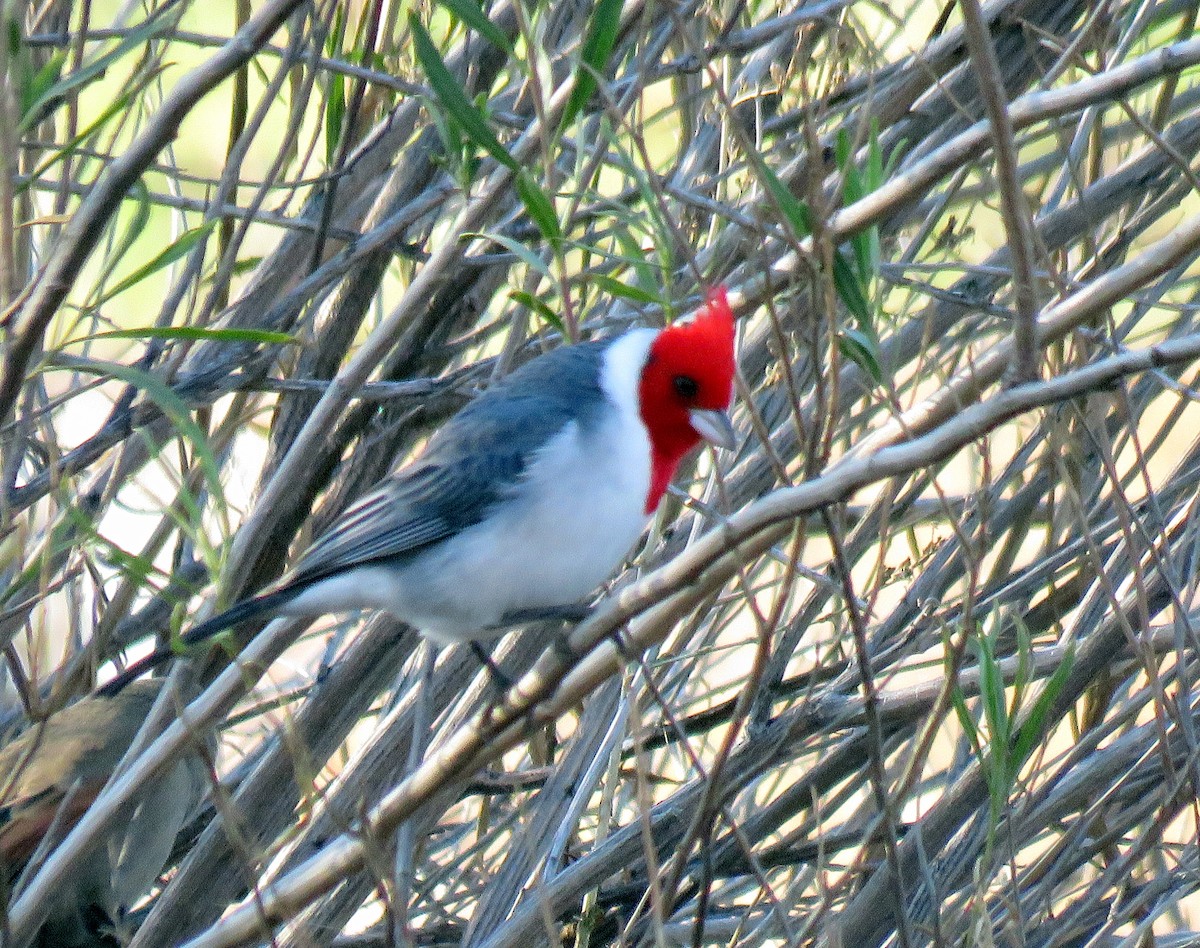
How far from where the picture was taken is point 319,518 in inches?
126

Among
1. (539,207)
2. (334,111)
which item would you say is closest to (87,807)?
(334,111)

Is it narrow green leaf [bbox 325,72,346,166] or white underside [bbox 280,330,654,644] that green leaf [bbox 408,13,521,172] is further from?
white underside [bbox 280,330,654,644]

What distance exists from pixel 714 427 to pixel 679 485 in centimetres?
77

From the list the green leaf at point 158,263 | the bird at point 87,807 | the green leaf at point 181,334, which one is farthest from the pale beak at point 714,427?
the bird at point 87,807

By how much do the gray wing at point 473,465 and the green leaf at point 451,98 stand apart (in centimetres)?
70

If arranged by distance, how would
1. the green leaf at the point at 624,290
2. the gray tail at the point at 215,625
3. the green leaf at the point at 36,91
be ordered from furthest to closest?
the gray tail at the point at 215,625 → the green leaf at the point at 624,290 → the green leaf at the point at 36,91

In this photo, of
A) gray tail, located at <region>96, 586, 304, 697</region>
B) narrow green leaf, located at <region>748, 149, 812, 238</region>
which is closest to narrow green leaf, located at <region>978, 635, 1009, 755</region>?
narrow green leaf, located at <region>748, 149, 812, 238</region>

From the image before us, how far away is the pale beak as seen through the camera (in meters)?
2.66

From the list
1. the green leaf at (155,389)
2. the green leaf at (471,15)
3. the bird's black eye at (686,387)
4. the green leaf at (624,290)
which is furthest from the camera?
the bird's black eye at (686,387)

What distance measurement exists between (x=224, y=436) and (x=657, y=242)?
1.08 metres

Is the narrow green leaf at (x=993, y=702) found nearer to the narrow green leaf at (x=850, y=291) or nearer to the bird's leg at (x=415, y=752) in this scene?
the narrow green leaf at (x=850, y=291)

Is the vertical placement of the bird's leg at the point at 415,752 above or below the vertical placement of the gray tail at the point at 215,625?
below

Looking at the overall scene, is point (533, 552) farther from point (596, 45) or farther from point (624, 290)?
point (596, 45)

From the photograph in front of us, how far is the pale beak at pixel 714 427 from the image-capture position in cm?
266
